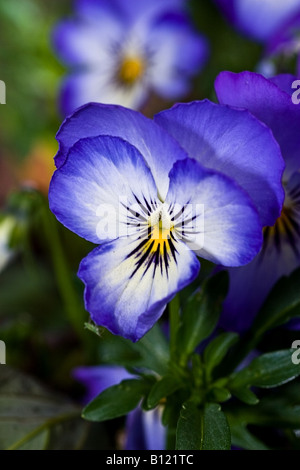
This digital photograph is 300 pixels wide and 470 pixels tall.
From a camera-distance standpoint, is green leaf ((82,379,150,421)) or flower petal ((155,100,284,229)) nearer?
flower petal ((155,100,284,229))

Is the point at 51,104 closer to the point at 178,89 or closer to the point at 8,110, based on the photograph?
the point at 8,110

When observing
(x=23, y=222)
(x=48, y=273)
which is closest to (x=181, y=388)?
(x=23, y=222)

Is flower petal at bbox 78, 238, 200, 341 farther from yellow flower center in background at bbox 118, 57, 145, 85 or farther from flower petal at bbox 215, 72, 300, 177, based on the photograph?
yellow flower center in background at bbox 118, 57, 145, 85

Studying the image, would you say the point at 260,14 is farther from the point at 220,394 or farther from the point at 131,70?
the point at 220,394

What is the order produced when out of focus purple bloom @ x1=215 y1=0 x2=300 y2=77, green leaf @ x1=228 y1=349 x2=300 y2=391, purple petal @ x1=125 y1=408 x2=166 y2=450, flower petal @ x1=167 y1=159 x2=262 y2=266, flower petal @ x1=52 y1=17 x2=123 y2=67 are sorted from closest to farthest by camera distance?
flower petal @ x1=167 y1=159 x2=262 y2=266 → green leaf @ x1=228 y1=349 x2=300 y2=391 → purple petal @ x1=125 y1=408 x2=166 y2=450 → out of focus purple bloom @ x1=215 y1=0 x2=300 y2=77 → flower petal @ x1=52 y1=17 x2=123 y2=67

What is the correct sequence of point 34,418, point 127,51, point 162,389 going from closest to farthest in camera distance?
1. point 162,389
2. point 34,418
3. point 127,51

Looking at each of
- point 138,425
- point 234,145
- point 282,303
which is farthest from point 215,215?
point 138,425

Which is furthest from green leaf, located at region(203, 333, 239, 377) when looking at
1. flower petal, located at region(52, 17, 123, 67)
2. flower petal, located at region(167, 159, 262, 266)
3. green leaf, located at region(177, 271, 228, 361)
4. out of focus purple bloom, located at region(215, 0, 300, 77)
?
flower petal, located at region(52, 17, 123, 67)

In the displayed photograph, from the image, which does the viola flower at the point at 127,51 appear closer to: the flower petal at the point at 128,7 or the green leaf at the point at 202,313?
the flower petal at the point at 128,7
